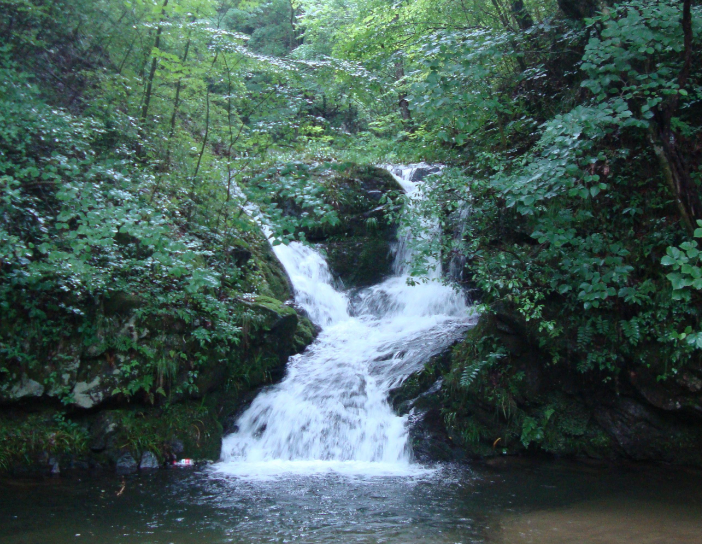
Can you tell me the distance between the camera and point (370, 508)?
496 centimetres

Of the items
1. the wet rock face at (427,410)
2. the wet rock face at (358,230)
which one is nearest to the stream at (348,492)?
the wet rock face at (427,410)

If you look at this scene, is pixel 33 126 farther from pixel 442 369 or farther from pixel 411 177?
pixel 411 177

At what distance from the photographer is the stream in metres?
4.32

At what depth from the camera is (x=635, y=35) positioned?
520cm

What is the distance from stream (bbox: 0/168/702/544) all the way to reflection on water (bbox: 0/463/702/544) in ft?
0.06

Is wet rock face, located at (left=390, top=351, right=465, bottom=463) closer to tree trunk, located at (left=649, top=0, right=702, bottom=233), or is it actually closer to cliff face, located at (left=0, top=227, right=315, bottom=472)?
cliff face, located at (left=0, top=227, right=315, bottom=472)

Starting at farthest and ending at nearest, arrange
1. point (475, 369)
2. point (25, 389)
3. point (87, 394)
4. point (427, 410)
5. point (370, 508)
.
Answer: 1. point (427, 410)
2. point (475, 369)
3. point (87, 394)
4. point (25, 389)
5. point (370, 508)

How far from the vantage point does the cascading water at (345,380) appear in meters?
6.80

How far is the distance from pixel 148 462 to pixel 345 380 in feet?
9.95

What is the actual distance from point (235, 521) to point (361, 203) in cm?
862

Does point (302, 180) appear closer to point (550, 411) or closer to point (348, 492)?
point (348, 492)

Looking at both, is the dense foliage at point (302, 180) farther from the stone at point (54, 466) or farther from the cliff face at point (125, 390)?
the stone at point (54, 466)

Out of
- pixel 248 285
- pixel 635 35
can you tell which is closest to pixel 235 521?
pixel 248 285

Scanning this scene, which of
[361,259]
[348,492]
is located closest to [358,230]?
[361,259]
